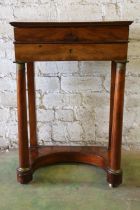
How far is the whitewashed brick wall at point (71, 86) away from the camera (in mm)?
1752

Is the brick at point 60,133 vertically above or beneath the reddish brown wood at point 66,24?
beneath

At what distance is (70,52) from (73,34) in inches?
3.3

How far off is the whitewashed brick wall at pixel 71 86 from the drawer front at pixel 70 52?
431 mm

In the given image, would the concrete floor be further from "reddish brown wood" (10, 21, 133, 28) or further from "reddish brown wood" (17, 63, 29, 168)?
"reddish brown wood" (10, 21, 133, 28)

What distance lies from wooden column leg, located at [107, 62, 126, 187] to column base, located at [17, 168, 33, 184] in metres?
0.43

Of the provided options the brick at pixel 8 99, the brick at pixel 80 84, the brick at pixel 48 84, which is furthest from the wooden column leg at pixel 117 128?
the brick at pixel 8 99

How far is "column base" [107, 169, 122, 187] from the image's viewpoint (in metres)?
1.58

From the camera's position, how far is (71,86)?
189 centimetres

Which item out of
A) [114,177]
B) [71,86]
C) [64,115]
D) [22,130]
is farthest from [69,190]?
[71,86]

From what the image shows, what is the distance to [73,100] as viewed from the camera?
191cm

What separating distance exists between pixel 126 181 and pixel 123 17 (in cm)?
95

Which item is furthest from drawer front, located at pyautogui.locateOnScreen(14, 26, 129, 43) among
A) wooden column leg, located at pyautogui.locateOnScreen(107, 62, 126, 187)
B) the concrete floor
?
the concrete floor

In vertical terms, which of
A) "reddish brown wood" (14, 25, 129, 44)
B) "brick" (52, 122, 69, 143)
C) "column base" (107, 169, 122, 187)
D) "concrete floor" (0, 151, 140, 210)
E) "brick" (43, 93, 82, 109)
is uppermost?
"reddish brown wood" (14, 25, 129, 44)

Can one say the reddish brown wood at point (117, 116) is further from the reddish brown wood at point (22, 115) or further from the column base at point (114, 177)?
the reddish brown wood at point (22, 115)
